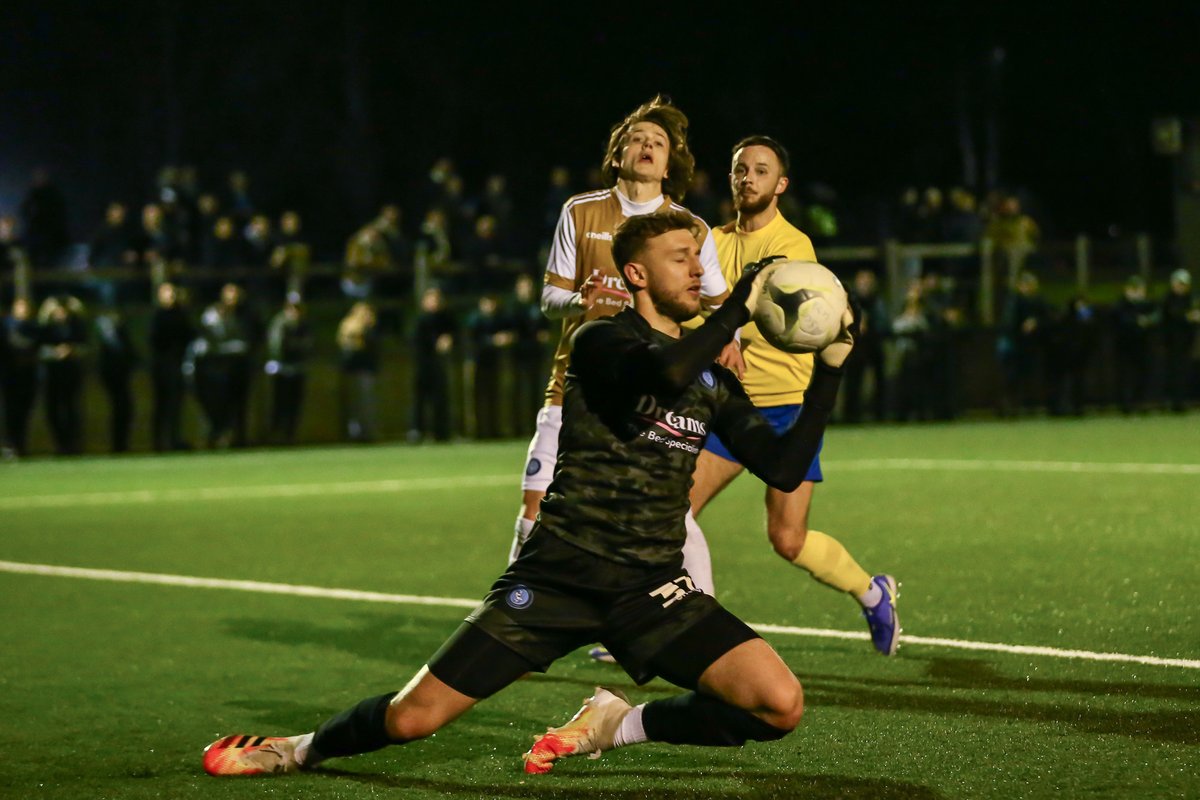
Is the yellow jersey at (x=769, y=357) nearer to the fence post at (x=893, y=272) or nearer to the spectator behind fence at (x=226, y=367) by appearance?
the spectator behind fence at (x=226, y=367)

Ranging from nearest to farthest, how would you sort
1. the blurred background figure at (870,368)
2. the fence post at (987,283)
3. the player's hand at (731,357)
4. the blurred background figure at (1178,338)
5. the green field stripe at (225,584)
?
the player's hand at (731,357) → the green field stripe at (225,584) → the blurred background figure at (870,368) → the blurred background figure at (1178,338) → the fence post at (987,283)

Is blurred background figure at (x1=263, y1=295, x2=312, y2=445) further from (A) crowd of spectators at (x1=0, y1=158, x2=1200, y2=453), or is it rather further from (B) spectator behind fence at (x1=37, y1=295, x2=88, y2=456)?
(B) spectator behind fence at (x1=37, y1=295, x2=88, y2=456)

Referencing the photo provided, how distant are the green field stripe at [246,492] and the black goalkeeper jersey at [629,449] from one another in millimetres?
9664

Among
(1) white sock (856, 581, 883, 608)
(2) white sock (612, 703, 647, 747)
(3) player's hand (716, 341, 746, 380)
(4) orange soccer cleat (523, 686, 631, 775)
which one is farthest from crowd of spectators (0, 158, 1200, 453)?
(2) white sock (612, 703, 647, 747)

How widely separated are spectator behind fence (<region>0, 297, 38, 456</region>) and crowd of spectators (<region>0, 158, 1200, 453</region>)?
0.02 metres

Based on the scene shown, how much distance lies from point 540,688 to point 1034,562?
3.69m

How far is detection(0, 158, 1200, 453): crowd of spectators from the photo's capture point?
19781 millimetres

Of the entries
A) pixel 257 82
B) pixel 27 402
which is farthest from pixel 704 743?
pixel 257 82

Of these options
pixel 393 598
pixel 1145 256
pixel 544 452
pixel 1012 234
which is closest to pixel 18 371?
pixel 393 598

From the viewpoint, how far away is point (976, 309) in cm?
2414

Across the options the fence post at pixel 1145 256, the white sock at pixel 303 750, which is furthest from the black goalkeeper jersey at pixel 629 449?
the fence post at pixel 1145 256

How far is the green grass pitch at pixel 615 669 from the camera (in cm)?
534

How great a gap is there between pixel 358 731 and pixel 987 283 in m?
20.0

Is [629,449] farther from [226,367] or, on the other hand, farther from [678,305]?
[226,367]
